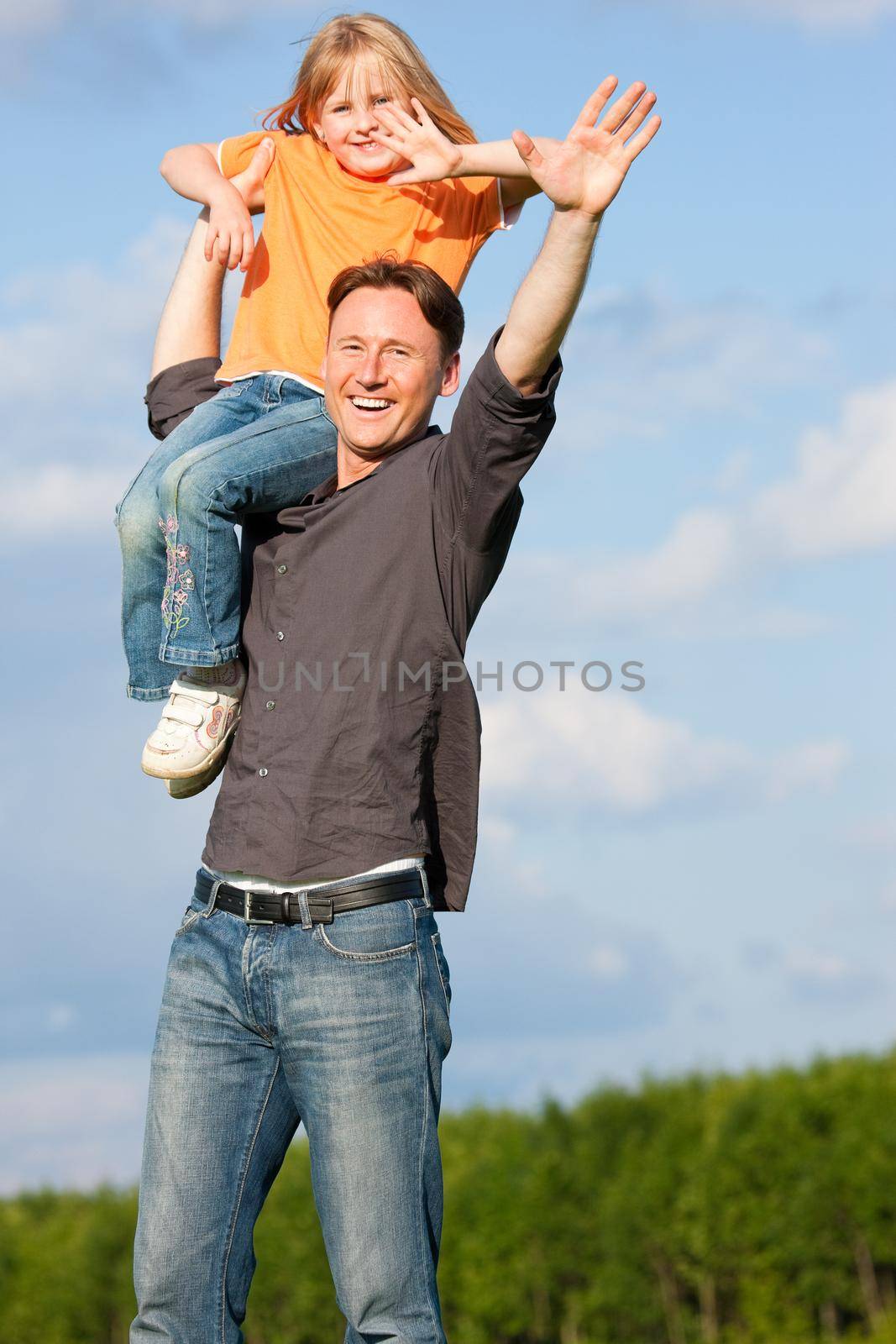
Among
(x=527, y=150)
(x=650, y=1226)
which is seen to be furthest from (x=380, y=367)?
(x=650, y=1226)

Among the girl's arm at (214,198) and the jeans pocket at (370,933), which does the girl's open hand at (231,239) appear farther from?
the jeans pocket at (370,933)

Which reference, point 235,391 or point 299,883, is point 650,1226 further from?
point 299,883

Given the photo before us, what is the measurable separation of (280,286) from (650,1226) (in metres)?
22.0

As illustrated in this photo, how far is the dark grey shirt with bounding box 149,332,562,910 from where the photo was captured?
146 inches

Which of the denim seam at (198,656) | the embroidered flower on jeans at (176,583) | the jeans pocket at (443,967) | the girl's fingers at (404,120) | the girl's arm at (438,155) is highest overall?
the girl's fingers at (404,120)

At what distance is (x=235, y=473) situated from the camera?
414 cm

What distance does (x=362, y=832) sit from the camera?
12.2 feet

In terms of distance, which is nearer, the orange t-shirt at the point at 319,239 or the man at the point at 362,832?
the man at the point at 362,832

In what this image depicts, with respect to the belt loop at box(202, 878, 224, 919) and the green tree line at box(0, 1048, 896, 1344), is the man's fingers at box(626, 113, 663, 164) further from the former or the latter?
the green tree line at box(0, 1048, 896, 1344)

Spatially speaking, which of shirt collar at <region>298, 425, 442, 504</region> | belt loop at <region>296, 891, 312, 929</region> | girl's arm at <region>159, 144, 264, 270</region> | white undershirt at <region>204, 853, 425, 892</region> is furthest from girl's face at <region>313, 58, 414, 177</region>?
belt loop at <region>296, 891, 312, 929</region>

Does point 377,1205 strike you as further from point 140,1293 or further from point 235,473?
point 235,473

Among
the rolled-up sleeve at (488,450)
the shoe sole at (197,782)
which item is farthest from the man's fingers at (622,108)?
the shoe sole at (197,782)

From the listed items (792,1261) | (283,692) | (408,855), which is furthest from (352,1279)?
(792,1261)

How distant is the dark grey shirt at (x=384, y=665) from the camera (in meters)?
3.72
